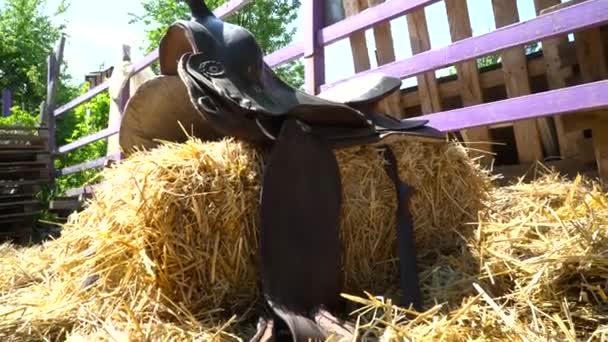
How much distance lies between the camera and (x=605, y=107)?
6.53 feet

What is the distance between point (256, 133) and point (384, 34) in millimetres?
2330

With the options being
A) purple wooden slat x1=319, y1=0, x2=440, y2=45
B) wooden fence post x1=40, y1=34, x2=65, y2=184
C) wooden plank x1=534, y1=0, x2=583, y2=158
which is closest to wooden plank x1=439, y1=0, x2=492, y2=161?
wooden plank x1=534, y1=0, x2=583, y2=158

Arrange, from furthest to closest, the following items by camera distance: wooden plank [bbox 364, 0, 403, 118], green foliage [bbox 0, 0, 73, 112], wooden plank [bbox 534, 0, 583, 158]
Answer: green foliage [bbox 0, 0, 73, 112] < wooden plank [bbox 364, 0, 403, 118] < wooden plank [bbox 534, 0, 583, 158]

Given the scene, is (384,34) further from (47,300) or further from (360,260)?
(47,300)

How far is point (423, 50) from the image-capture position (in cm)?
346

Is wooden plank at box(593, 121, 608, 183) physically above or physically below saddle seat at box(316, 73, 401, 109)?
below

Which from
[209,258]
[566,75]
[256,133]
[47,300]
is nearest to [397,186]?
[256,133]

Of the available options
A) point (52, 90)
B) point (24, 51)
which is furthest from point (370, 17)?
point (24, 51)

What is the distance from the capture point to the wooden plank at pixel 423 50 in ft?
10.8

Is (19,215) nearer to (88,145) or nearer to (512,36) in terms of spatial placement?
(88,145)

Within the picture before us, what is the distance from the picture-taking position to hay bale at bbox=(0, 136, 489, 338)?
1376 mm

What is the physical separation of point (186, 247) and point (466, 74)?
225 cm

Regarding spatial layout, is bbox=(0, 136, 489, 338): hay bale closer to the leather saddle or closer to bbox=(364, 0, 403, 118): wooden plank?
the leather saddle

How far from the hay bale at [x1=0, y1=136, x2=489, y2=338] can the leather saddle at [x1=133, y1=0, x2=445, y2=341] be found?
0.24ft
